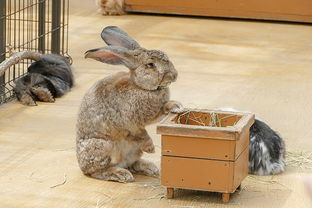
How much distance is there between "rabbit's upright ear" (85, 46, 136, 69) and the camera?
14.5 feet

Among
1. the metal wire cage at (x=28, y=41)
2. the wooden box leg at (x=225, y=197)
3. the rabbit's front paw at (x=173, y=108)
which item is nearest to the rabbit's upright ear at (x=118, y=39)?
the rabbit's front paw at (x=173, y=108)

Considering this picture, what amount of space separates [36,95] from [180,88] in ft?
4.14

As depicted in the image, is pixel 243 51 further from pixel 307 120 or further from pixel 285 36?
pixel 307 120

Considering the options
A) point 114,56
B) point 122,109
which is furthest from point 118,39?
point 122,109

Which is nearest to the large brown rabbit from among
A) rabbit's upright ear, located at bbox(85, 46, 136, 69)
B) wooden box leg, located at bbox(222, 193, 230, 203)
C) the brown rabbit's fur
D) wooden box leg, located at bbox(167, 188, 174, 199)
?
rabbit's upright ear, located at bbox(85, 46, 136, 69)

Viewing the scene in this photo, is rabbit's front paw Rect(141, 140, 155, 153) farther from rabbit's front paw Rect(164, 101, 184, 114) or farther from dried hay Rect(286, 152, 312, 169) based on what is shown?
dried hay Rect(286, 152, 312, 169)

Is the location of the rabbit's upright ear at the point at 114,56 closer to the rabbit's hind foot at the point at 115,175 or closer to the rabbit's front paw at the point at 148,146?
the rabbit's front paw at the point at 148,146

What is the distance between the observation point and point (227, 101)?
6445 mm

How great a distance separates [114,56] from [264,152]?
1.04m

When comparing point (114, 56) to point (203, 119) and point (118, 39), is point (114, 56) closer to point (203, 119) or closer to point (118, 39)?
point (118, 39)

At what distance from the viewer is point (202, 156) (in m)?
4.15

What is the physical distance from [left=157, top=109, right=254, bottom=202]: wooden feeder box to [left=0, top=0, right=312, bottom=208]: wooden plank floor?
0.41 ft

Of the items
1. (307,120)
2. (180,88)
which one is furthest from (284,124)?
(180,88)

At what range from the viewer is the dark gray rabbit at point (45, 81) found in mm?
6383
